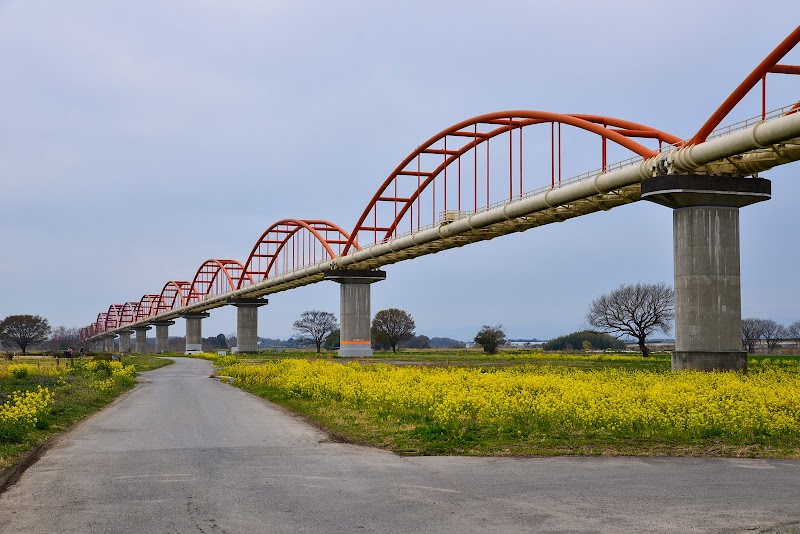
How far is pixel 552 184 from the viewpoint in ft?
150

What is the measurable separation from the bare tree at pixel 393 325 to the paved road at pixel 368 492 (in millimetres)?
113544

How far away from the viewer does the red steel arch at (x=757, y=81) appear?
29.4 m

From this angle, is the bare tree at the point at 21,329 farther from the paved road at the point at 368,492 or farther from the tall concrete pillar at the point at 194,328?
the paved road at the point at 368,492

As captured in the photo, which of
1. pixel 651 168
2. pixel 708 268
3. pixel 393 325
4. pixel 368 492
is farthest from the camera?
pixel 393 325

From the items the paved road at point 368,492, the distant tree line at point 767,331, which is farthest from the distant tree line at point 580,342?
the paved road at point 368,492

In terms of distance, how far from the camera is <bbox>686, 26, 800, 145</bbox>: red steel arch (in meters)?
29.4

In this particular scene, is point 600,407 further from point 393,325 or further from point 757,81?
point 393,325

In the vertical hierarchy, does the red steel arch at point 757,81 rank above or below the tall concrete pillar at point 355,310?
above

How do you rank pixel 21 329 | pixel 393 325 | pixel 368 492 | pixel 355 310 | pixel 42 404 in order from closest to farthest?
pixel 368 492 → pixel 42 404 → pixel 355 310 → pixel 393 325 → pixel 21 329

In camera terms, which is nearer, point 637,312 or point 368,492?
point 368,492

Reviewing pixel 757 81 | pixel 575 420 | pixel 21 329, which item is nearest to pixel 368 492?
pixel 575 420

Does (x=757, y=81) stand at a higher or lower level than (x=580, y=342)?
higher

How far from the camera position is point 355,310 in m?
78.0

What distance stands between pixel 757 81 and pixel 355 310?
5192cm
